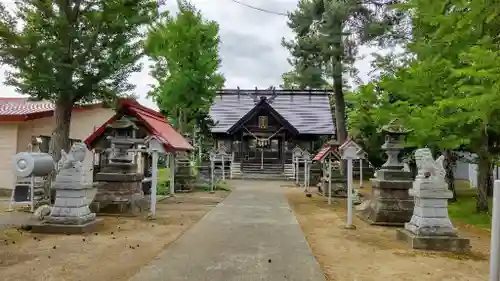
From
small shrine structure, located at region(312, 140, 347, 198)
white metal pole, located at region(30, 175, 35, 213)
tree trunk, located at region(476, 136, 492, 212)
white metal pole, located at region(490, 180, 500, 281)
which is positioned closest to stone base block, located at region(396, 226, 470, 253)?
white metal pole, located at region(490, 180, 500, 281)

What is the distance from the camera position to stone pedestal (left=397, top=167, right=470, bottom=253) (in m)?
8.26

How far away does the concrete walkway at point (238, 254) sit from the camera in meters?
5.88

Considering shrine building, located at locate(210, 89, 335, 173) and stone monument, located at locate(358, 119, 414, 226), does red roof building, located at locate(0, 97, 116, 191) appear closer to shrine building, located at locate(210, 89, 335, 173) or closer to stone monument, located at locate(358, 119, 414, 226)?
stone monument, located at locate(358, 119, 414, 226)

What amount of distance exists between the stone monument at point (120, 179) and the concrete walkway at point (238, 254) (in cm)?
241

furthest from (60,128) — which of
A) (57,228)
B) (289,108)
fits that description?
(289,108)

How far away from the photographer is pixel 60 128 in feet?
39.1

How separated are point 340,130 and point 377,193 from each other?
13.4 m

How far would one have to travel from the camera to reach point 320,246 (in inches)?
331

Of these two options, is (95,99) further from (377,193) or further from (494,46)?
(494,46)

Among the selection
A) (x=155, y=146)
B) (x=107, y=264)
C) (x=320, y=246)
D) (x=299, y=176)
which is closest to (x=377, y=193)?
(x=320, y=246)

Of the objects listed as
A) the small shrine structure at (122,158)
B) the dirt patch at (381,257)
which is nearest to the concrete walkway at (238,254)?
the dirt patch at (381,257)

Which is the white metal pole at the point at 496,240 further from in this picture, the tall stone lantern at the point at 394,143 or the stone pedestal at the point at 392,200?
the tall stone lantern at the point at 394,143

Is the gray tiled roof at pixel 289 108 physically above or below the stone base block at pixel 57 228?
above

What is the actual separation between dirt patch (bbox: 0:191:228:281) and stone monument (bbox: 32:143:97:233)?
0.32m
